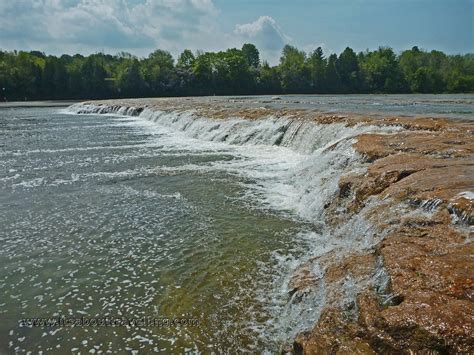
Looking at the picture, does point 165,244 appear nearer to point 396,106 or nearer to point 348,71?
point 396,106

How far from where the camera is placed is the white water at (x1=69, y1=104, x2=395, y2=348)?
6.45 metres

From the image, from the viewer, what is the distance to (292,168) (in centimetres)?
1683

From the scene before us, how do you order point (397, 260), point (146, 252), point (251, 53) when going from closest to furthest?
point (397, 260)
point (146, 252)
point (251, 53)

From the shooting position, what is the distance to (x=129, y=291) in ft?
23.9

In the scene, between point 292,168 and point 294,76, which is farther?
point 294,76

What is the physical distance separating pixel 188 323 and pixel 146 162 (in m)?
13.5

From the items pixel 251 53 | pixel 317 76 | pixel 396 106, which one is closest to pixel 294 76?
pixel 317 76

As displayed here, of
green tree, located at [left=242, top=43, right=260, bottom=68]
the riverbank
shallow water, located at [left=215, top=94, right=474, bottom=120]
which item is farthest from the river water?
green tree, located at [left=242, top=43, right=260, bottom=68]

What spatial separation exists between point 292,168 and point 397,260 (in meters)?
11.4

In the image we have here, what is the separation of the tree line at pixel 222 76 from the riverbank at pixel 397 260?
94.6m

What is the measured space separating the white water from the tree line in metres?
71.8

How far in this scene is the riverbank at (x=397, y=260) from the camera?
14.0ft

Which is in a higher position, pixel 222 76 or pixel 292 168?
pixel 222 76

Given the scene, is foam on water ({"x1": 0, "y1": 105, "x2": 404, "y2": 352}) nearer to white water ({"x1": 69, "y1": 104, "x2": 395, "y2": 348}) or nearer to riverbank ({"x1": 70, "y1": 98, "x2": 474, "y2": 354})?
white water ({"x1": 69, "y1": 104, "x2": 395, "y2": 348})
